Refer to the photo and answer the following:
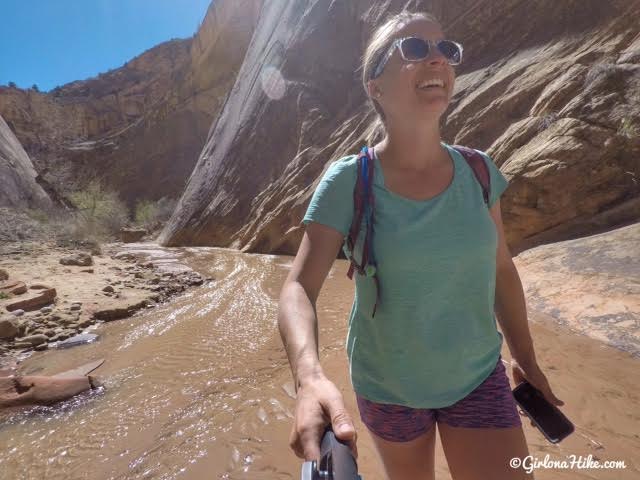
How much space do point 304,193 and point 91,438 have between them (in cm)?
931

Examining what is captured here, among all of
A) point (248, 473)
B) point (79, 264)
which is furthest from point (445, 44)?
point (79, 264)

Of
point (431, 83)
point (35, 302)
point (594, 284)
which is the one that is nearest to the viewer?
point (431, 83)

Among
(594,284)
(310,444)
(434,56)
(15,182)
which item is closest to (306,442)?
(310,444)

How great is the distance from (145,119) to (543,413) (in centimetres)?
4017

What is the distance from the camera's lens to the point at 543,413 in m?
1.24

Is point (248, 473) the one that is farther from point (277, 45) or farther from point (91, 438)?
point (277, 45)

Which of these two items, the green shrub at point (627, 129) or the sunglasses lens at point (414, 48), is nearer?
the sunglasses lens at point (414, 48)

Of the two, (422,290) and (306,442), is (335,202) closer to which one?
(422,290)

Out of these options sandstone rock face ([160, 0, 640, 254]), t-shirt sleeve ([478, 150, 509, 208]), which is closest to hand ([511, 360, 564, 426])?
t-shirt sleeve ([478, 150, 509, 208])

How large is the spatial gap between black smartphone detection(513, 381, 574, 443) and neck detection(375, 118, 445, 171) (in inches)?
32.8

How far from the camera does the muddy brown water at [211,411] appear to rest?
235 cm

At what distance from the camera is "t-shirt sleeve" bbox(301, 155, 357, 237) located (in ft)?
3.24

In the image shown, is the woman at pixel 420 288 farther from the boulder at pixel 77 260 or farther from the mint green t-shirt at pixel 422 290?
the boulder at pixel 77 260

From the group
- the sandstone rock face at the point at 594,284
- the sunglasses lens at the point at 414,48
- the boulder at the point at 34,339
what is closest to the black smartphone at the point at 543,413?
the sunglasses lens at the point at 414,48
